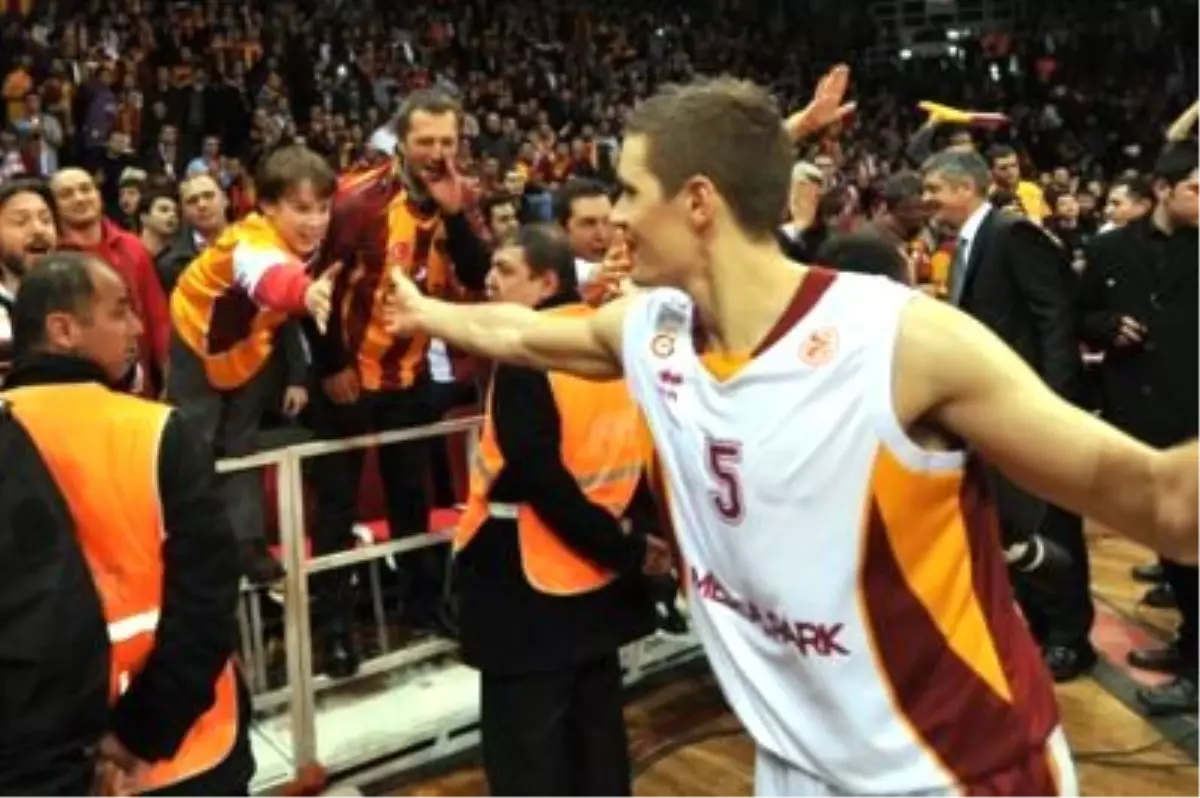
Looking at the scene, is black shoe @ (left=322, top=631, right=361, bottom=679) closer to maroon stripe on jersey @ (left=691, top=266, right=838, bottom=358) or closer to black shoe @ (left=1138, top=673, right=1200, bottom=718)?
black shoe @ (left=1138, top=673, right=1200, bottom=718)

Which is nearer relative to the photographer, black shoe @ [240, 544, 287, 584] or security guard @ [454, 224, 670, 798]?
security guard @ [454, 224, 670, 798]

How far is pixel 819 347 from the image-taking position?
1652 mm

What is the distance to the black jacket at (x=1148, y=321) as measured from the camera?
471 centimetres

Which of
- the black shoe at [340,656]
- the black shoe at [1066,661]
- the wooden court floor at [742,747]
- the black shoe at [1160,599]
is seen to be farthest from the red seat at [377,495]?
the black shoe at [1160,599]

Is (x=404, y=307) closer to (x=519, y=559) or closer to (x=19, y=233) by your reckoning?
(x=519, y=559)

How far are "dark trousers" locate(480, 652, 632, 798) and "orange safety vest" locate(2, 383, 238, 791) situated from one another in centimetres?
100

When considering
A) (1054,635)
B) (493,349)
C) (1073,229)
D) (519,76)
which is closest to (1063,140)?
(519,76)

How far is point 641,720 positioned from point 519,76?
12.0 m

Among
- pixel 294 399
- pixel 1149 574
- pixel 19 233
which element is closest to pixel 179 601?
pixel 19 233

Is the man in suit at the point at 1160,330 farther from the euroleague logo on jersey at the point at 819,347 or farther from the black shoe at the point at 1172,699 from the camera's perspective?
the euroleague logo on jersey at the point at 819,347

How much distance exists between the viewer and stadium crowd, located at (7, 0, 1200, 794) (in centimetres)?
409

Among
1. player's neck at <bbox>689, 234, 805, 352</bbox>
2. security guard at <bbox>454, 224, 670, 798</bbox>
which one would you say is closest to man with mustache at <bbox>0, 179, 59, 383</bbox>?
security guard at <bbox>454, 224, 670, 798</bbox>

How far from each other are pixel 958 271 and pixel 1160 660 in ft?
5.41

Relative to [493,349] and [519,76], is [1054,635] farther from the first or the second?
[519,76]
